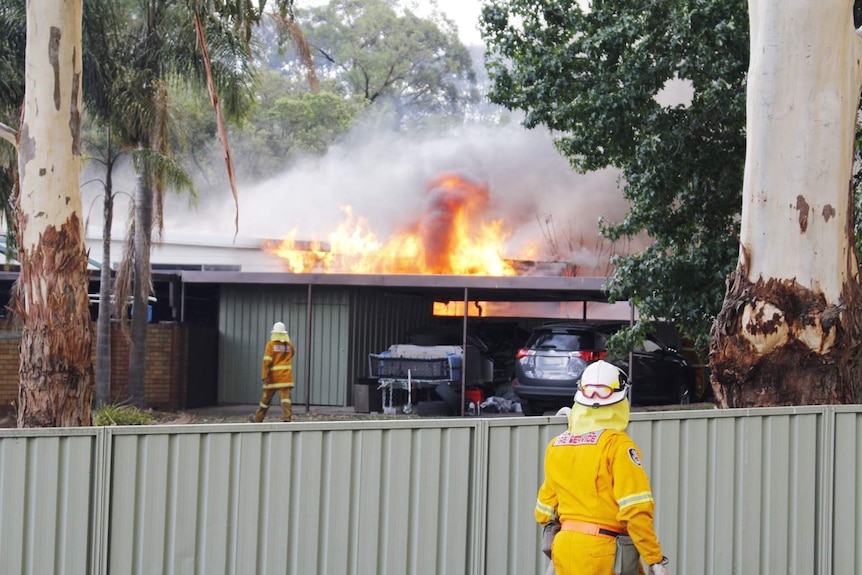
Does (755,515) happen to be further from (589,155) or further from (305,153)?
(305,153)

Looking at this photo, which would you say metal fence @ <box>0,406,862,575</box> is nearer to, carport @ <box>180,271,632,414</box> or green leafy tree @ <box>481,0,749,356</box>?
green leafy tree @ <box>481,0,749,356</box>

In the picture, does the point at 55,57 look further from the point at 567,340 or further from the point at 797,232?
the point at 567,340

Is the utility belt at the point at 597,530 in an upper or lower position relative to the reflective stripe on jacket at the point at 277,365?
lower

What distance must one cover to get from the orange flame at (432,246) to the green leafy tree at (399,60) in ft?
85.6

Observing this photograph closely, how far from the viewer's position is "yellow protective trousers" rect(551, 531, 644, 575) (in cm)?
441

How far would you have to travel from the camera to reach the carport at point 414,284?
1748 cm

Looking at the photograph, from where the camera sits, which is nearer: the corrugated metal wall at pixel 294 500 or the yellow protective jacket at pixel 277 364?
the corrugated metal wall at pixel 294 500

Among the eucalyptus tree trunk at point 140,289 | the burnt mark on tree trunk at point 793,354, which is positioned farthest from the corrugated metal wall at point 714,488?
the eucalyptus tree trunk at point 140,289

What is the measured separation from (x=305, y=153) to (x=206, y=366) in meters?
29.2

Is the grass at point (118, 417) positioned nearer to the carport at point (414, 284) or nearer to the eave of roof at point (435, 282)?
the carport at point (414, 284)

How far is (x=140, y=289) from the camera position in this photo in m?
17.8

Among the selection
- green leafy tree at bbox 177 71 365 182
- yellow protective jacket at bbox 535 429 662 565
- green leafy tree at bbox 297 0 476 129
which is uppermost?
green leafy tree at bbox 297 0 476 129

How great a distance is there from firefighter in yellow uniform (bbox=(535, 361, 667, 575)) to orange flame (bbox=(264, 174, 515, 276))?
1912cm

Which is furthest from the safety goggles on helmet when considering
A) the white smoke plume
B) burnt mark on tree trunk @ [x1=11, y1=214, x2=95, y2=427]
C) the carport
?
the white smoke plume
